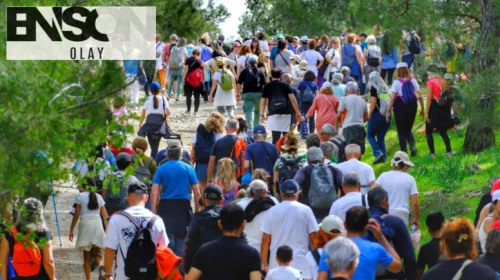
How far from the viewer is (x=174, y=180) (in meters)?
12.4

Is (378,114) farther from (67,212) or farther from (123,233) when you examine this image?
(123,233)

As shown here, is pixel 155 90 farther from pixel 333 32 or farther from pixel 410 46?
pixel 333 32

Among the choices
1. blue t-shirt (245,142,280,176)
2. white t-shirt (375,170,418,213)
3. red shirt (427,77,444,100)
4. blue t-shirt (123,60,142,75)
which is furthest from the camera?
red shirt (427,77,444,100)

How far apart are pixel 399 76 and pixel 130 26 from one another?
10455 millimetres

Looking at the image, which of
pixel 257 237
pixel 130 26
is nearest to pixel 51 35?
pixel 130 26

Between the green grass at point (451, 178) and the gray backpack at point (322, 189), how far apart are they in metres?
2.46

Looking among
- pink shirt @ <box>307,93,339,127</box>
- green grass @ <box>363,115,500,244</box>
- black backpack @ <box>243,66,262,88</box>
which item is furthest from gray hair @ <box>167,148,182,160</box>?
black backpack @ <box>243,66,262,88</box>

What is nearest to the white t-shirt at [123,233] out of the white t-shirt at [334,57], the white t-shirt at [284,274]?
the white t-shirt at [284,274]

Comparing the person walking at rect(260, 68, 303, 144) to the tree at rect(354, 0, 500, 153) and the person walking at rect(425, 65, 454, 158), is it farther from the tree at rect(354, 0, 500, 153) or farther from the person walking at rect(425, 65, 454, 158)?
the person walking at rect(425, 65, 454, 158)

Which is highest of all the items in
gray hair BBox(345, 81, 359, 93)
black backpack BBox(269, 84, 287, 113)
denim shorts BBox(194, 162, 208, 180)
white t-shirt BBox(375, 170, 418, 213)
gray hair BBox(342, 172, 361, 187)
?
gray hair BBox(345, 81, 359, 93)

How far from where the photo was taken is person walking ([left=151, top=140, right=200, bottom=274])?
12.4 m

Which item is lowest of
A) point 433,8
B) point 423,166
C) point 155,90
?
point 423,166

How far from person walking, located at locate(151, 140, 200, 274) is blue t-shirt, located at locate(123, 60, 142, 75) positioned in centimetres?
410

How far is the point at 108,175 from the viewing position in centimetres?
890
